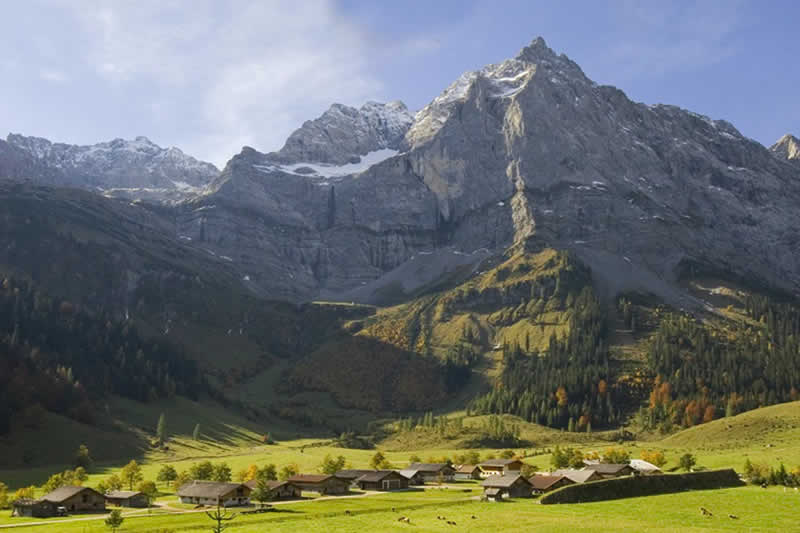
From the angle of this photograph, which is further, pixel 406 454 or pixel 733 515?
pixel 406 454

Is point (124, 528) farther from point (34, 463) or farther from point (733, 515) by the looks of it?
point (34, 463)

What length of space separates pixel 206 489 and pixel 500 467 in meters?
52.2

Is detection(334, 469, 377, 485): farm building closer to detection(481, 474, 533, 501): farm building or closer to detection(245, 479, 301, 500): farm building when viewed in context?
detection(245, 479, 301, 500): farm building

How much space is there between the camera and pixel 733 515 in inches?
2972

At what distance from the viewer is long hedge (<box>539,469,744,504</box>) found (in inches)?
3647

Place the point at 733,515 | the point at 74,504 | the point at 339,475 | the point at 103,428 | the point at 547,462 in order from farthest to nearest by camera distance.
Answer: the point at 103,428 < the point at 547,462 < the point at 339,475 < the point at 74,504 < the point at 733,515

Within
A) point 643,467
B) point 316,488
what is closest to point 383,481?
point 316,488

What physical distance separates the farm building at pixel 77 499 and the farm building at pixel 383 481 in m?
39.6

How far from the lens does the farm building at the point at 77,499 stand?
9625 cm

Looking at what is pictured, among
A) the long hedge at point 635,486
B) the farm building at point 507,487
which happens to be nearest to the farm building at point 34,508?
the farm building at point 507,487

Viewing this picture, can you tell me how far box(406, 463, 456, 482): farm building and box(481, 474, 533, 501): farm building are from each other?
78.3ft

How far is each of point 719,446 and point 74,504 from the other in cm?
12224

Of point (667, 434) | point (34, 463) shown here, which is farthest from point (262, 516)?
point (667, 434)

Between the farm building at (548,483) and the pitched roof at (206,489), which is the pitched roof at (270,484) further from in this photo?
the farm building at (548,483)
